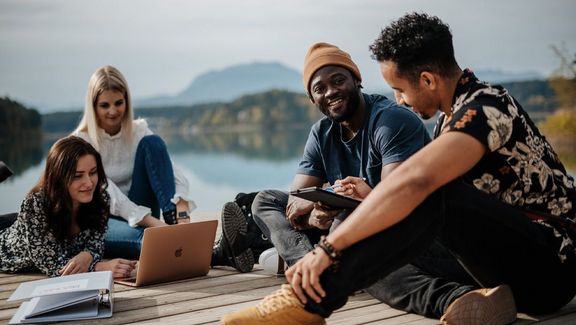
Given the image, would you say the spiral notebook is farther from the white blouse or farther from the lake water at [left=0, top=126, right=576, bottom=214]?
the white blouse

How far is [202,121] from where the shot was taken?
141ft

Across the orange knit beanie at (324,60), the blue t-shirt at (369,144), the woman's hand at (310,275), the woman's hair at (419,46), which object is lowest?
the woman's hand at (310,275)

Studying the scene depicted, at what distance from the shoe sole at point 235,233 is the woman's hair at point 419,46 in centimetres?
156

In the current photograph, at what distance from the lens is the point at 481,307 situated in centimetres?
206

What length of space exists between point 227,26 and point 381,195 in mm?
87069

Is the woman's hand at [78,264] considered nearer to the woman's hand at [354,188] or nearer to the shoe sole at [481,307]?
the woman's hand at [354,188]

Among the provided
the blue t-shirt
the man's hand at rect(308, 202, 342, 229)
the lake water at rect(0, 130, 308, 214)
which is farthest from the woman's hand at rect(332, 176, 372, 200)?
the lake water at rect(0, 130, 308, 214)

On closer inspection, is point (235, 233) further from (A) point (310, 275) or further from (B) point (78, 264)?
(A) point (310, 275)

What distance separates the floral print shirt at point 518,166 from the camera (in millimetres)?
1938

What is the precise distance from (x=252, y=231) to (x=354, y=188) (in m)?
1.05

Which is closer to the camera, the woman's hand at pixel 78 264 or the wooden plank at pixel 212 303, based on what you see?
the wooden plank at pixel 212 303

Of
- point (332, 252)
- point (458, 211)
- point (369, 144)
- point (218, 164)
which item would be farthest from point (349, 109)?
point (218, 164)

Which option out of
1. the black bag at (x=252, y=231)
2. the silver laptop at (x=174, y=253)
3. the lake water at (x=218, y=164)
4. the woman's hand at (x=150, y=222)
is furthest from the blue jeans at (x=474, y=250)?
the lake water at (x=218, y=164)

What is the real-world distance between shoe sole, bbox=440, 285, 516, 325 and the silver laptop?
145 centimetres
